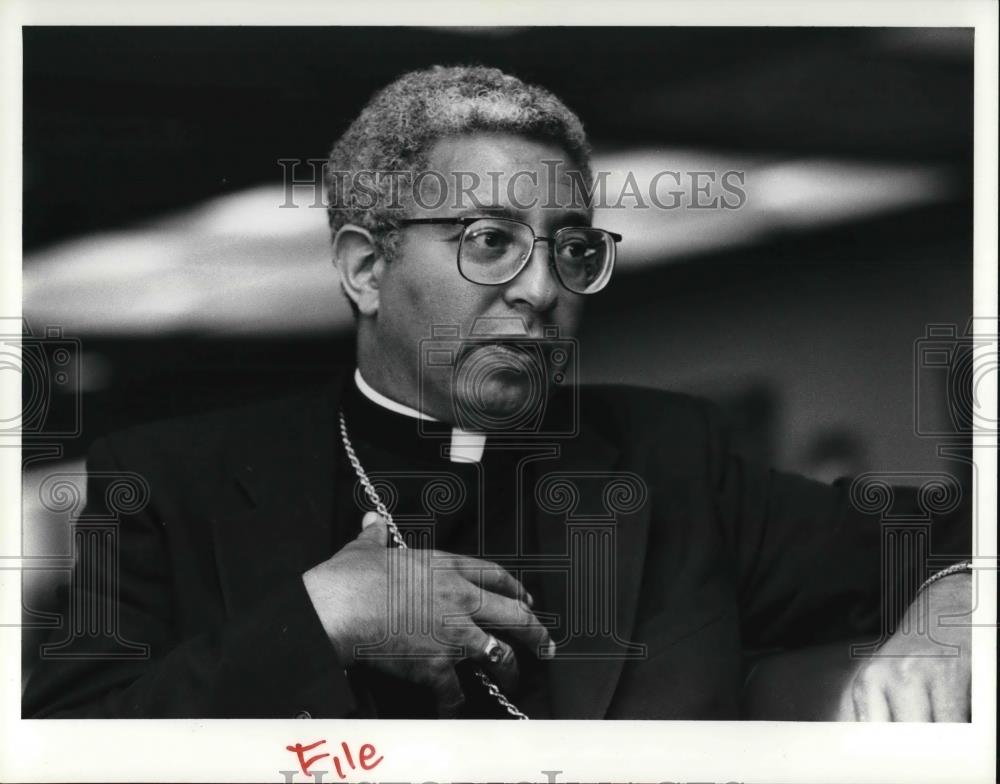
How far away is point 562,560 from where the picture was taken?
3.93m

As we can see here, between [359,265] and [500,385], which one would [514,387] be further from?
[359,265]

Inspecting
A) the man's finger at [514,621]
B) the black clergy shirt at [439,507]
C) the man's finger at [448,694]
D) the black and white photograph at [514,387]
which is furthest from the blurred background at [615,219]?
the man's finger at [448,694]

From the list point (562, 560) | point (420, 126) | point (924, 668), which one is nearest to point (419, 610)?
point (562, 560)

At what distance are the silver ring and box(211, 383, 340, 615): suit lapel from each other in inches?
21.0

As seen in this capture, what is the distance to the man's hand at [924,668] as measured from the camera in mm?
3977

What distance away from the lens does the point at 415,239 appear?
3922 millimetres

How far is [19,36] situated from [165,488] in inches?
55.5

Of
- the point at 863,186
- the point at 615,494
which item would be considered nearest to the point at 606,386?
the point at 615,494

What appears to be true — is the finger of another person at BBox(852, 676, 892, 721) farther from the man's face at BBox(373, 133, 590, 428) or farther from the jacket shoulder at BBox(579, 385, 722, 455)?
the man's face at BBox(373, 133, 590, 428)

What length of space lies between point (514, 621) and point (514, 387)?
0.68 meters

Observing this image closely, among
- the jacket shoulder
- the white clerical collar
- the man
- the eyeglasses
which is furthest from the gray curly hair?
the jacket shoulder

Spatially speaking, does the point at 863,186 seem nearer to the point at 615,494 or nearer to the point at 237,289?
the point at 615,494

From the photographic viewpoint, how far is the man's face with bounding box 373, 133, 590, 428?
3.90 metres

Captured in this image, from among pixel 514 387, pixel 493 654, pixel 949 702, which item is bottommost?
pixel 949 702
